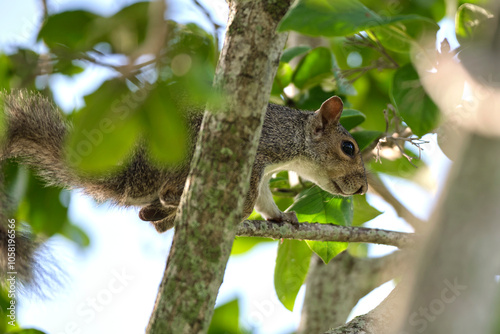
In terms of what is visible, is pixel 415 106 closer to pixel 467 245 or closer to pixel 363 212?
pixel 363 212

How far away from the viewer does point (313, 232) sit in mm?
2486

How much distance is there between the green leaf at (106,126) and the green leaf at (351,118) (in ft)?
7.11

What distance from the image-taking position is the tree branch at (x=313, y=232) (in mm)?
2488

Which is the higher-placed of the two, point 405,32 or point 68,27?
point 405,32

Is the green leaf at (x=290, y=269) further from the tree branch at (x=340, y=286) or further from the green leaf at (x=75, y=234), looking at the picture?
the green leaf at (x=75, y=234)

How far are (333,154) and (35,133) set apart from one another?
62.7 inches

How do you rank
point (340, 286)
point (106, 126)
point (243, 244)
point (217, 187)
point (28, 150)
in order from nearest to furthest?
point (106, 126) < point (217, 187) < point (28, 150) < point (243, 244) < point (340, 286)

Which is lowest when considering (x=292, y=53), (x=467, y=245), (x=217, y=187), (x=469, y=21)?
(x=467, y=245)

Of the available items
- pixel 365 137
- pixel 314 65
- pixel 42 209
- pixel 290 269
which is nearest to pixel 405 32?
pixel 365 137

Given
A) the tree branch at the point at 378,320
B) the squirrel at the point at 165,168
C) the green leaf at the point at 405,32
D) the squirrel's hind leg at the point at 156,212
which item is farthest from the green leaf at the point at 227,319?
the green leaf at the point at 405,32

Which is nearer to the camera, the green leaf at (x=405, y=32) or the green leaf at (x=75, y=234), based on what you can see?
the green leaf at (x=405, y=32)

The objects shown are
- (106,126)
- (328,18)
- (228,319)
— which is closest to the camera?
(106,126)

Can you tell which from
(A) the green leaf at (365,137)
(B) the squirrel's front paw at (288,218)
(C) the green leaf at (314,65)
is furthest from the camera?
(C) the green leaf at (314,65)

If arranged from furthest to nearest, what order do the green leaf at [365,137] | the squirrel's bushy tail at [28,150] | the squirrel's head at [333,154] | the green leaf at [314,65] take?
the green leaf at [314,65], the squirrel's head at [333,154], the green leaf at [365,137], the squirrel's bushy tail at [28,150]
